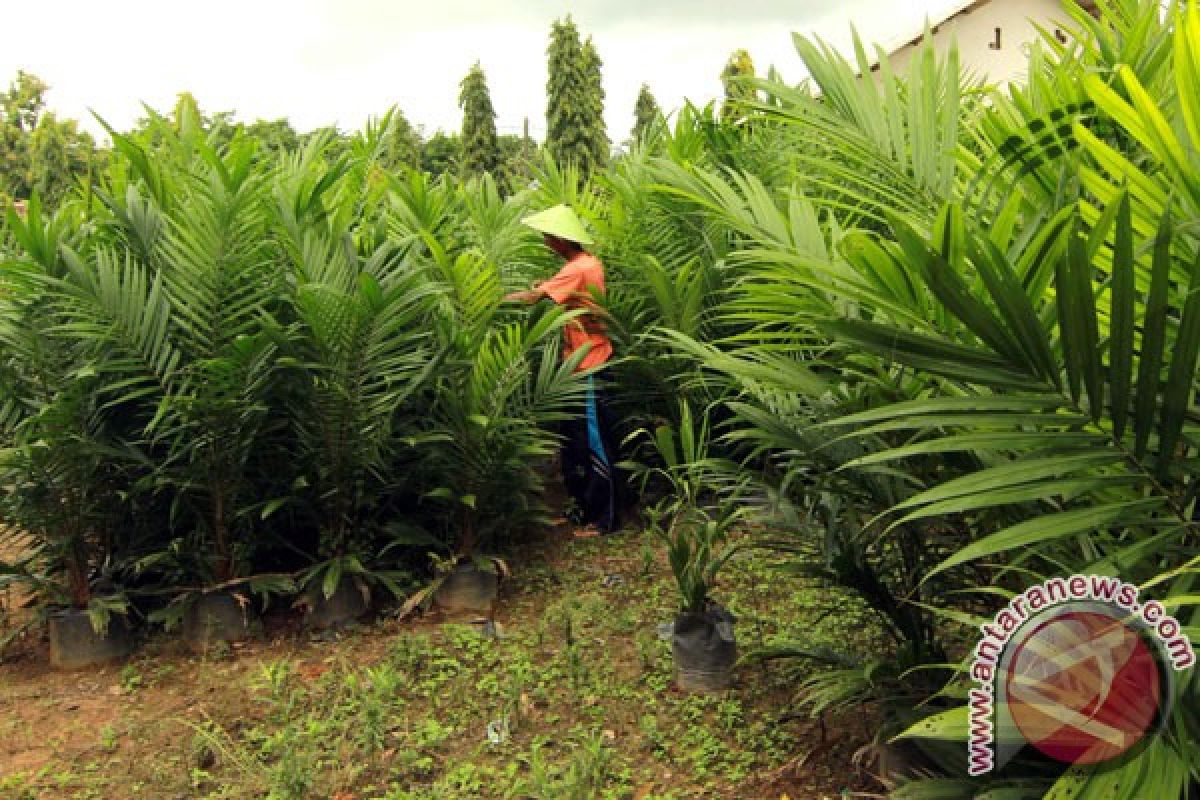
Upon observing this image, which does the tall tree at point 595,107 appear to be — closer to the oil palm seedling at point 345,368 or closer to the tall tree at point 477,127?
the tall tree at point 477,127

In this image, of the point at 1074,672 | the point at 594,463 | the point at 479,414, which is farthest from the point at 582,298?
the point at 1074,672

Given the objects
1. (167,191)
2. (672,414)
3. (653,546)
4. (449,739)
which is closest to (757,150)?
(672,414)

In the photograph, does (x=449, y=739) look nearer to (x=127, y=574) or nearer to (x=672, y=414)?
(x=127, y=574)

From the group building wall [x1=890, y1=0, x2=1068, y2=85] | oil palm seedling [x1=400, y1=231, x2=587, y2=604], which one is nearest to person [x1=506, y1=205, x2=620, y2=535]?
oil palm seedling [x1=400, y1=231, x2=587, y2=604]

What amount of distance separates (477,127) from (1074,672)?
31.1m

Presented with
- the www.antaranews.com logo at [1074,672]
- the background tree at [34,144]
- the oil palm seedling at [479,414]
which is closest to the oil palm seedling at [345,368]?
the oil palm seedling at [479,414]

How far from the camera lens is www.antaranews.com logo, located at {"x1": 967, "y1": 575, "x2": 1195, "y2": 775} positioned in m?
1.35

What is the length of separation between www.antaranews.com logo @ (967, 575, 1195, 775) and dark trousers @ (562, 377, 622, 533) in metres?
3.13

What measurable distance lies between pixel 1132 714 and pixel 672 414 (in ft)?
10.9

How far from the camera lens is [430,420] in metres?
3.74

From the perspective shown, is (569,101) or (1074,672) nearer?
(1074,672)

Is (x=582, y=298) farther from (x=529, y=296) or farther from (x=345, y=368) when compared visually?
(x=345, y=368)

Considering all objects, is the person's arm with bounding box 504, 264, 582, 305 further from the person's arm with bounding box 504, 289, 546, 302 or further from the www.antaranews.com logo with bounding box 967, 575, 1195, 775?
the www.antaranews.com logo with bounding box 967, 575, 1195, 775

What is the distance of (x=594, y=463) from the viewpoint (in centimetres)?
468
